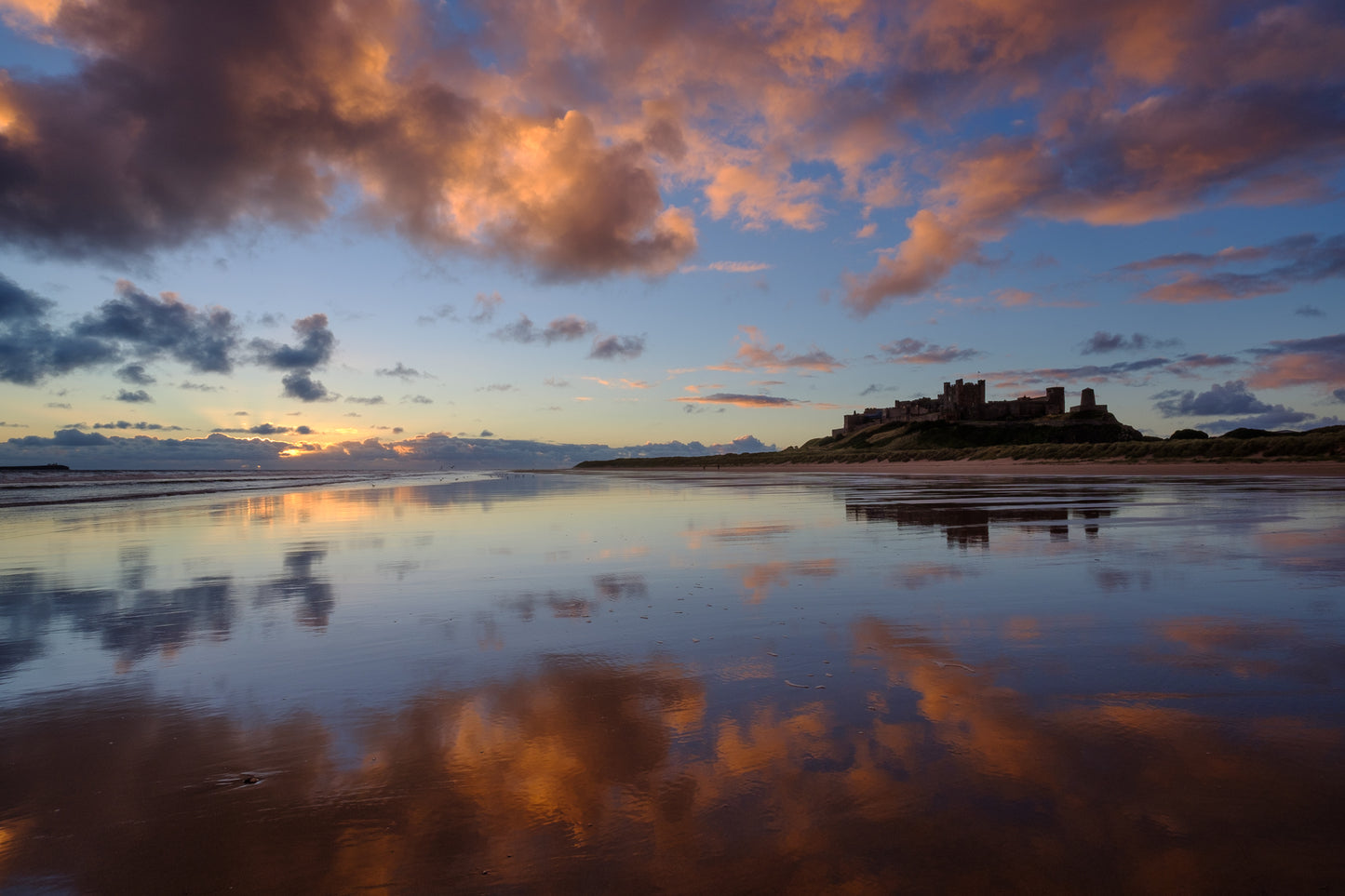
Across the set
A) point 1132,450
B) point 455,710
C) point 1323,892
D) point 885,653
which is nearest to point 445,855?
point 455,710

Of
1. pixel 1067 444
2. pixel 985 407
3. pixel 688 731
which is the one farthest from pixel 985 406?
pixel 688 731

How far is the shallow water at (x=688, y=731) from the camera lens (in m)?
2.71

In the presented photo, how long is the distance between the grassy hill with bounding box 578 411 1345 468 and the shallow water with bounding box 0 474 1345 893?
4588 centimetres

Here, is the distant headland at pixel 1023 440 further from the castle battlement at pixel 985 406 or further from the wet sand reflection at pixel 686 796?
the wet sand reflection at pixel 686 796

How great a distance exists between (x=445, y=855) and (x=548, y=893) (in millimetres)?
536

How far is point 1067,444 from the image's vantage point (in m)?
74.2

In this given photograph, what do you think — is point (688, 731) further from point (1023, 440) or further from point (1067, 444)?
point (1023, 440)

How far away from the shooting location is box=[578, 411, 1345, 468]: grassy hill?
43.9 m

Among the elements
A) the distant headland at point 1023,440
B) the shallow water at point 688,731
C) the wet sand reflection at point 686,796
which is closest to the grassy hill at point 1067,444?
the distant headland at point 1023,440

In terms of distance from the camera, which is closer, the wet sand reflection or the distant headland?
the wet sand reflection

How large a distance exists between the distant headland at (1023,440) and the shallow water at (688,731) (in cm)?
4632

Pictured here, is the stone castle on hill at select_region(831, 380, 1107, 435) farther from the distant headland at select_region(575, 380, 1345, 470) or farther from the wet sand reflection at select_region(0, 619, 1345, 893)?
the wet sand reflection at select_region(0, 619, 1345, 893)

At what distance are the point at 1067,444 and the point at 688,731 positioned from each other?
82.4 metres

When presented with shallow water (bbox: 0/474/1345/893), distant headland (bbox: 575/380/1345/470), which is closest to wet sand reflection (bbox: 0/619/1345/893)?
shallow water (bbox: 0/474/1345/893)
